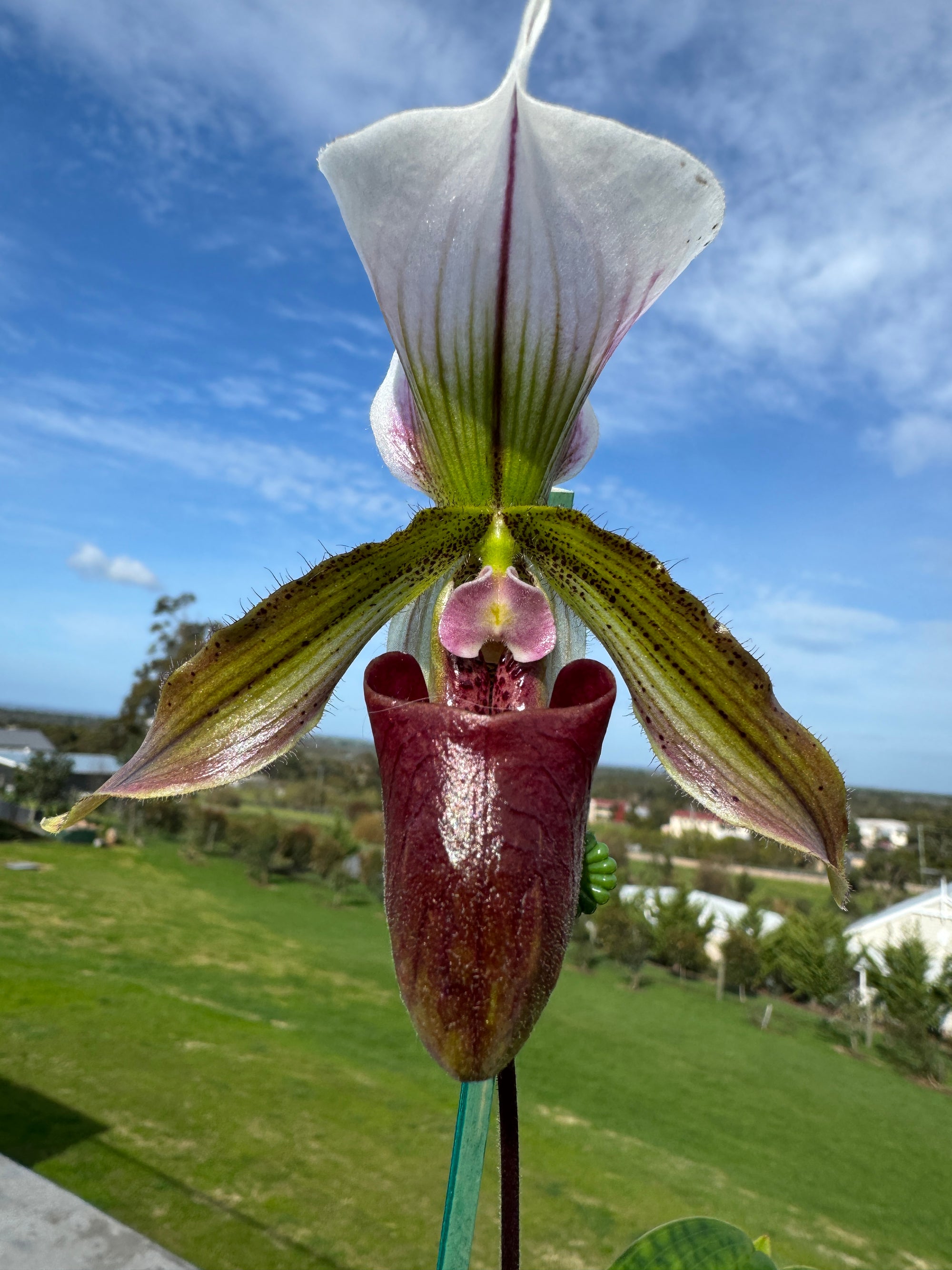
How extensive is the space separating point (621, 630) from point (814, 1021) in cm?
3061

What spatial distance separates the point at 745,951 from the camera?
993 inches

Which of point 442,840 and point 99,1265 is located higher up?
point 442,840

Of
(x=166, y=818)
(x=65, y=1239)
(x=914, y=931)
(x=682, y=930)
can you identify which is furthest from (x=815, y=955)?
(x=65, y=1239)

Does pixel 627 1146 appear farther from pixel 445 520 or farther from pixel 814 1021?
pixel 445 520

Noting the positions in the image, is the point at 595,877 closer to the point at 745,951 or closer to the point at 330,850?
the point at 745,951

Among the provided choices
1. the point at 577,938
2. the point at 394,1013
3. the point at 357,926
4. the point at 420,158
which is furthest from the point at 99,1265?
the point at 577,938

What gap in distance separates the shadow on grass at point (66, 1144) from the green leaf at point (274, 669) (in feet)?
48.6

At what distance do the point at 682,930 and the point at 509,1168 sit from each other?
94.1 ft

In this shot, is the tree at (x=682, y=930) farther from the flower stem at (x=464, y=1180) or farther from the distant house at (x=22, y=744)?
the flower stem at (x=464, y=1180)

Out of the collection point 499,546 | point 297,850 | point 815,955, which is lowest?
point 815,955

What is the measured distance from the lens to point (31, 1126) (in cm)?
1330

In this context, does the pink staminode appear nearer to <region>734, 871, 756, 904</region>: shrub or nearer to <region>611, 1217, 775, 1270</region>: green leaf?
<region>611, 1217, 775, 1270</region>: green leaf

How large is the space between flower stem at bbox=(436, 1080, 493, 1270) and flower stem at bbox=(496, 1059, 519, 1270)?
0.01 metres

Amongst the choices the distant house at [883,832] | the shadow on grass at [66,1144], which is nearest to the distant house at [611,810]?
the distant house at [883,832]
